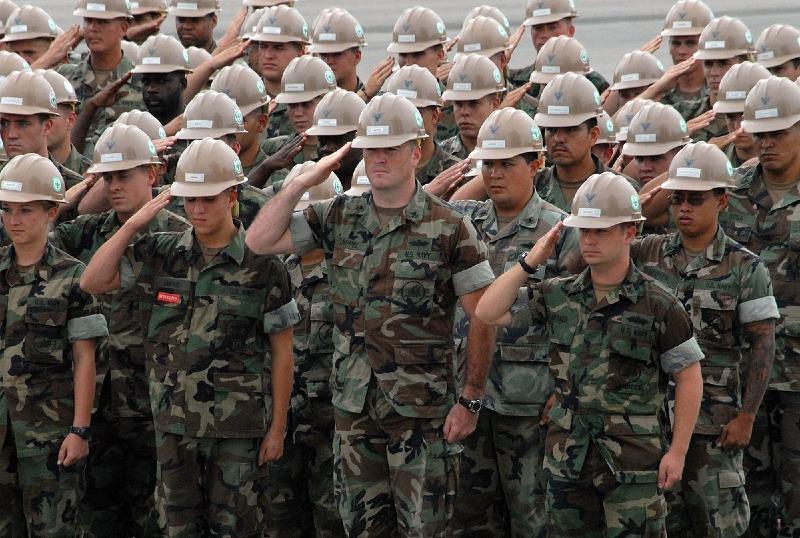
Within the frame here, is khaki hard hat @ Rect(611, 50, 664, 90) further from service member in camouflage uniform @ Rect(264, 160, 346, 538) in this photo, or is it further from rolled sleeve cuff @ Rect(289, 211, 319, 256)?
rolled sleeve cuff @ Rect(289, 211, 319, 256)

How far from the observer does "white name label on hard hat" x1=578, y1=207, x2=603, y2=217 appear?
812 cm

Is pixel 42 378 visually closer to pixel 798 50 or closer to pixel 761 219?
pixel 761 219

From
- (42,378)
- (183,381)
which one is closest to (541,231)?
(183,381)

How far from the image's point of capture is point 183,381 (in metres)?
8.64

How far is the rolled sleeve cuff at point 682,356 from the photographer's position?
8.02 m

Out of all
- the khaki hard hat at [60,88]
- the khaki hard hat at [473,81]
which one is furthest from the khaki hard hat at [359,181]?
the khaki hard hat at [60,88]

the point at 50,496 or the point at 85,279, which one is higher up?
the point at 85,279

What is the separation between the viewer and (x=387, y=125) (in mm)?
8430

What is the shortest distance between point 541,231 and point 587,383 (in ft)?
3.80

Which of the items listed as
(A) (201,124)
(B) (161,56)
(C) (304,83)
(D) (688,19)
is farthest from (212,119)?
(D) (688,19)

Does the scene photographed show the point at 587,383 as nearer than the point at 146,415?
Yes

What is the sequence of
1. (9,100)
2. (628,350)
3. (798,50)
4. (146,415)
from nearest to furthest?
1. (628,350)
2. (146,415)
3. (9,100)
4. (798,50)

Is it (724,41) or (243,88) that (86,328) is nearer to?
(243,88)

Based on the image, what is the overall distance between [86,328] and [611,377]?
2.51 m
